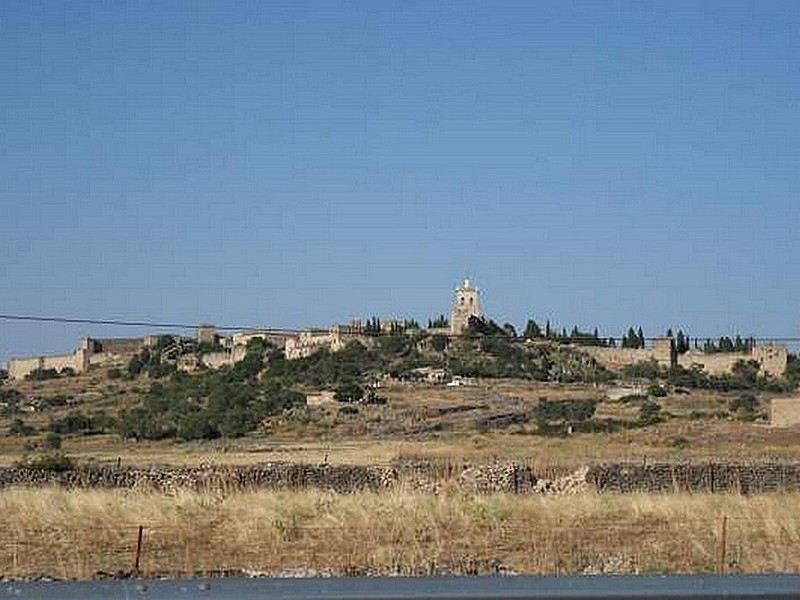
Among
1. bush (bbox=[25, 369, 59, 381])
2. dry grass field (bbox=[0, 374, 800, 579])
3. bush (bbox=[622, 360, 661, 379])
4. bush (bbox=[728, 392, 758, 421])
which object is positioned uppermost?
bush (bbox=[25, 369, 59, 381])

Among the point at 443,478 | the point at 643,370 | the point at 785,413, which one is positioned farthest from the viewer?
the point at 643,370

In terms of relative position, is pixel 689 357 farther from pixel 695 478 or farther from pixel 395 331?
pixel 695 478

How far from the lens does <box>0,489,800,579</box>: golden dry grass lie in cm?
1160

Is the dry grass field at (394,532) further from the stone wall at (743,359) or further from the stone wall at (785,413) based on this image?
the stone wall at (743,359)

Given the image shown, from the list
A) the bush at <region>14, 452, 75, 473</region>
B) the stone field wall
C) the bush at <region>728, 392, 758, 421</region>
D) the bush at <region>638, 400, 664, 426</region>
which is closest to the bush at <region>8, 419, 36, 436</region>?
the bush at <region>638, 400, 664, 426</region>

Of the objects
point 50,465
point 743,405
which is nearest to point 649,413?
point 743,405

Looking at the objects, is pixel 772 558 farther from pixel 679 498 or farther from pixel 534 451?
pixel 534 451

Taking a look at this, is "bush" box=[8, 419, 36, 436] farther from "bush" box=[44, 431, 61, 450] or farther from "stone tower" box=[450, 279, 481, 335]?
"stone tower" box=[450, 279, 481, 335]

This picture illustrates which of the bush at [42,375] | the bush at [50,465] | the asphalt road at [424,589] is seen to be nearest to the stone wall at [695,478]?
the bush at [50,465]

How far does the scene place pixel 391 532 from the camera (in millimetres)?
13875

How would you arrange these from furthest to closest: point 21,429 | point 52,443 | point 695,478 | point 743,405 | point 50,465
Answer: point 743,405, point 21,429, point 52,443, point 50,465, point 695,478

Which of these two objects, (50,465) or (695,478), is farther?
(50,465)

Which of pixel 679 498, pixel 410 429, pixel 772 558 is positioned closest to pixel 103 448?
pixel 410 429

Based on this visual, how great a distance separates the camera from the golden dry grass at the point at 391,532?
11.6m
